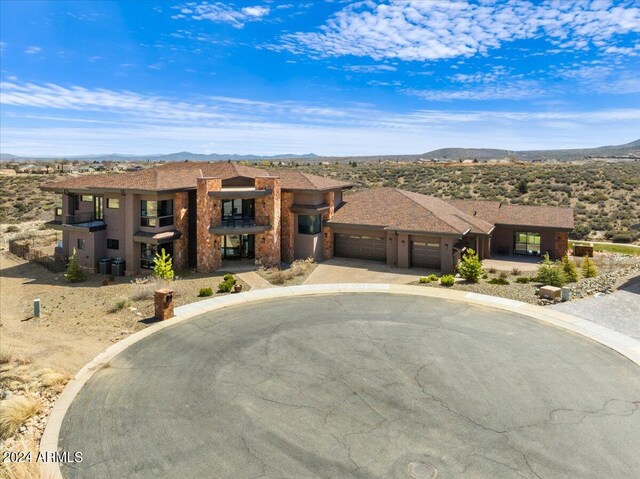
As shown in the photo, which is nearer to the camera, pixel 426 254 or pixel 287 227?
pixel 426 254

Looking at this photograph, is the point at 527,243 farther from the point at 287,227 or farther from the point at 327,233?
the point at 287,227

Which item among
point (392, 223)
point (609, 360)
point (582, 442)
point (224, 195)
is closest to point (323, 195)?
point (392, 223)

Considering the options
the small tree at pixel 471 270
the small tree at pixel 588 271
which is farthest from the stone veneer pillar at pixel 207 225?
the small tree at pixel 588 271

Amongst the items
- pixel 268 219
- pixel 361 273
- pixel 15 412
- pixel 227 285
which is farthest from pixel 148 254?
pixel 15 412

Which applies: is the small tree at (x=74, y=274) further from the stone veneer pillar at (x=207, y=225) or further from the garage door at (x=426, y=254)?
the garage door at (x=426, y=254)

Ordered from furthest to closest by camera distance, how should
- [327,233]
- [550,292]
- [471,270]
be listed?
1. [327,233]
2. [471,270]
3. [550,292]

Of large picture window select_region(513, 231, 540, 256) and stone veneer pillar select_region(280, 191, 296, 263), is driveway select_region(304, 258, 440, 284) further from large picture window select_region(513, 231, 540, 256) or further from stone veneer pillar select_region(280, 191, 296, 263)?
large picture window select_region(513, 231, 540, 256)

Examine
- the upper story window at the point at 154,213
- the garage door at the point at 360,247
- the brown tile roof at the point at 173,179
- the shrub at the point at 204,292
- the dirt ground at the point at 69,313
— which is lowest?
the dirt ground at the point at 69,313
